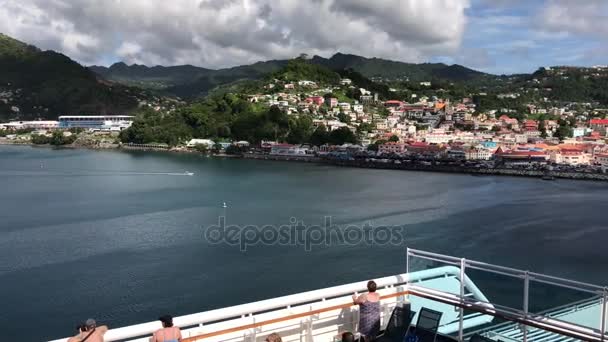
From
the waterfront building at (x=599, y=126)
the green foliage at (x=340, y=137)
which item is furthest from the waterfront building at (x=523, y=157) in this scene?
the waterfront building at (x=599, y=126)

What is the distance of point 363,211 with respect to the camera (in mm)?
14773

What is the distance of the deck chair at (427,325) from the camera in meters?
1.79

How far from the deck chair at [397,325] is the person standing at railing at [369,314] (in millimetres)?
37

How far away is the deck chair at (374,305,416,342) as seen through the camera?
196 cm

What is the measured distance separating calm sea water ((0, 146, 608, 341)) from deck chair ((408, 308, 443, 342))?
A: 5.33m

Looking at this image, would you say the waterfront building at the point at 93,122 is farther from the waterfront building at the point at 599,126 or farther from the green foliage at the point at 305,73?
the waterfront building at the point at 599,126

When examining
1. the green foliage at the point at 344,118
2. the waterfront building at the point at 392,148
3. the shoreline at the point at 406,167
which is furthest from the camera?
the green foliage at the point at 344,118

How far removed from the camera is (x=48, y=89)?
57594 mm

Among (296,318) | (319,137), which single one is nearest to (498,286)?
(296,318)

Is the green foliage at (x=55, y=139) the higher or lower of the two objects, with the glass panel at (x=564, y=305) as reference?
lower

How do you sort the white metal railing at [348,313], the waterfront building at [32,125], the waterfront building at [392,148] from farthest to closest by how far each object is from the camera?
the waterfront building at [32,125] → the waterfront building at [392,148] → the white metal railing at [348,313]

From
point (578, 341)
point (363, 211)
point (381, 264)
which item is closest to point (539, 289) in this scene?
point (578, 341)

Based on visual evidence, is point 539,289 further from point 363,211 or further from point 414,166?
point 414,166

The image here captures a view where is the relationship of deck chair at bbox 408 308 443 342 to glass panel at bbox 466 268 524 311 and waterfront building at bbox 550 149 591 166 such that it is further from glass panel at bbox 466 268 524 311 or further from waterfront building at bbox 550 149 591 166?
waterfront building at bbox 550 149 591 166
